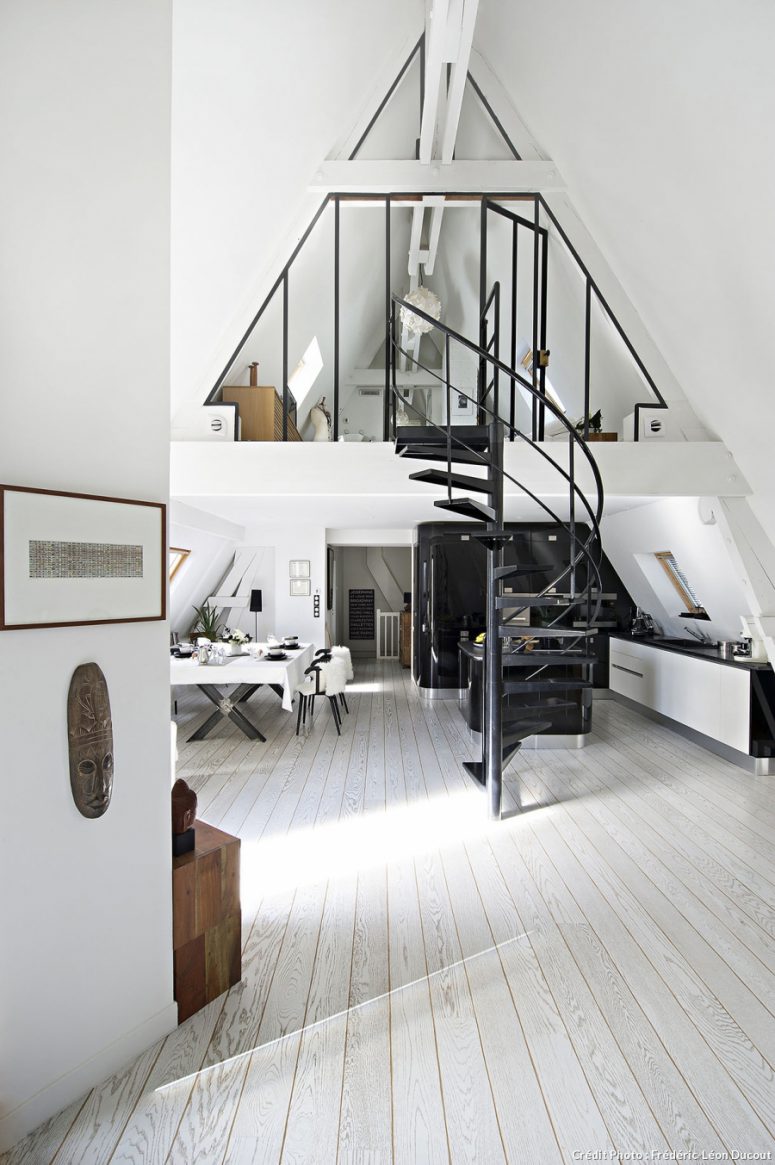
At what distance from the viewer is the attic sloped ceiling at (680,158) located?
2.98 meters

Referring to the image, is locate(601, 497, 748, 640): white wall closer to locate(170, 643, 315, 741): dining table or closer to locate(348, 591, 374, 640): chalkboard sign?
locate(170, 643, 315, 741): dining table

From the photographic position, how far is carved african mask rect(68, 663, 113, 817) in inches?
75.9

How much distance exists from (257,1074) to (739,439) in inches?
186

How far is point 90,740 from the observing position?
77.7 inches

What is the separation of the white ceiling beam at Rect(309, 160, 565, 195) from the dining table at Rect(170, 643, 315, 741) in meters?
3.97

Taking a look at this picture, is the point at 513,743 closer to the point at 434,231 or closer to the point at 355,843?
the point at 355,843

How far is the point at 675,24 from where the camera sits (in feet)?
9.95

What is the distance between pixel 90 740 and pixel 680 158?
3934 millimetres

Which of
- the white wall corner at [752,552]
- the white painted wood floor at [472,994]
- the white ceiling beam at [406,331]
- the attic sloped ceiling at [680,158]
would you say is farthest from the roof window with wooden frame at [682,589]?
the white ceiling beam at [406,331]

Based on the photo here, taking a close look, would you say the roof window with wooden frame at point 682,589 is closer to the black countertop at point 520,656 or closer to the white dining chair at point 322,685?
the black countertop at point 520,656

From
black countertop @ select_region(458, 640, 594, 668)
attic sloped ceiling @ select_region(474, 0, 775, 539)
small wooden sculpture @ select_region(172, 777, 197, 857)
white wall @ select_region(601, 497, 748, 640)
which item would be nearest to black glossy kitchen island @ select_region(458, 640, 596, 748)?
black countertop @ select_region(458, 640, 594, 668)

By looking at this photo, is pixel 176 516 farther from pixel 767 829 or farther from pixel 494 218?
pixel 767 829

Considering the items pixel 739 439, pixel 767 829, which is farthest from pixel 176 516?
pixel 767 829

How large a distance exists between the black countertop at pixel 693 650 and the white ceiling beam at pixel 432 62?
4.68 metres
